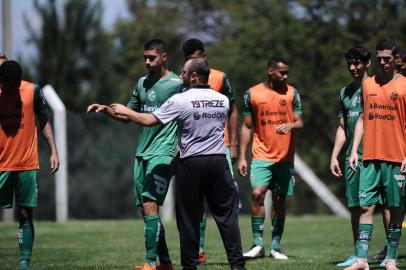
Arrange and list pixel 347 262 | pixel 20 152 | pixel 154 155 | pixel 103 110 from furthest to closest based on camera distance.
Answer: pixel 347 262, pixel 154 155, pixel 20 152, pixel 103 110

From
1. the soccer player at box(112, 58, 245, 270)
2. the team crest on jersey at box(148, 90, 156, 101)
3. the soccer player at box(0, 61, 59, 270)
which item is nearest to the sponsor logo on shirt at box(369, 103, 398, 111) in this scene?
the soccer player at box(112, 58, 245, 270)

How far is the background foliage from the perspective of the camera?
2478 cm

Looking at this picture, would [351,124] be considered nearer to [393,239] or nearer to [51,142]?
[393,239]

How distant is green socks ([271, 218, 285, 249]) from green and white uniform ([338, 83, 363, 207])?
61.9 inches

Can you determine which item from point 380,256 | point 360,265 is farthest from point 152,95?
point 380,256

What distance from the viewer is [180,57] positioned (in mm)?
52344

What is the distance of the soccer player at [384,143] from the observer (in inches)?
396

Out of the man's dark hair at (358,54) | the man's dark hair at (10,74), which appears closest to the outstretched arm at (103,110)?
the man's dark hair at (10,74)

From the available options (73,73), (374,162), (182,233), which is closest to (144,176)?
(182,233)

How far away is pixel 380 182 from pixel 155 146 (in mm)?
2375

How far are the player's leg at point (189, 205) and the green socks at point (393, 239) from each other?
2250 millimetres

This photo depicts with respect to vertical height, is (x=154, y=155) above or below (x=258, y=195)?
above

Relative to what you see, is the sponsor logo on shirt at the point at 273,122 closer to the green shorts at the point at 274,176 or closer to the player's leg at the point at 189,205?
the green shorts at the point at 274,176

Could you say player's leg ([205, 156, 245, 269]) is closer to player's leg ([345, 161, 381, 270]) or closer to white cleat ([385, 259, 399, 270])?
player's leg ([345, 161, 381, 270])
